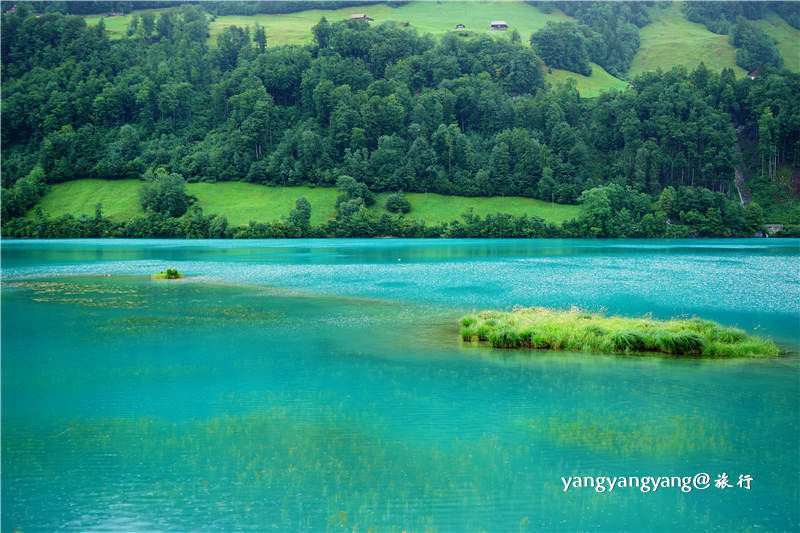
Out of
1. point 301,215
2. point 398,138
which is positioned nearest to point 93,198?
point 301,215

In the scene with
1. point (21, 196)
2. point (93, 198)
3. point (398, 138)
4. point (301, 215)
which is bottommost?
point (93, 198)

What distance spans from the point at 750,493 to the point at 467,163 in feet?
476

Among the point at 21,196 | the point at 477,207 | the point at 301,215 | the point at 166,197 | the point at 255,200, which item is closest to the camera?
the point at 301,215

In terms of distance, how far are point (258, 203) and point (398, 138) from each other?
4136 centimetres

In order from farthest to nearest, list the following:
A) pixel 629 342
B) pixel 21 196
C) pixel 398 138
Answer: pixel 398 138 < pixel 21 196 < pixel 629 342

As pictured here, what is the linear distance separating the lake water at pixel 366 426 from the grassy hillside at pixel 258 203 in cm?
9891

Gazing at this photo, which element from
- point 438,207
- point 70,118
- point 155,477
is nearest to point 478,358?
→ point 155,477

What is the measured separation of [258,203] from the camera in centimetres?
14100

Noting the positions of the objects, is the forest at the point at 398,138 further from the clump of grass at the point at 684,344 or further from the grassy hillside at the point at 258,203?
the clump of grass at the point at 684,344

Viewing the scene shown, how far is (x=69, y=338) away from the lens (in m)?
30.7

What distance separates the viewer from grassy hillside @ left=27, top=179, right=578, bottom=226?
449 feet

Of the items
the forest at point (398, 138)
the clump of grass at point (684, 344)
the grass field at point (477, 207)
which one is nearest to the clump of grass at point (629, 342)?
the clump of grass at point (684, 344)

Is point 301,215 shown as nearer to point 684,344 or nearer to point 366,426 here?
point 684,344

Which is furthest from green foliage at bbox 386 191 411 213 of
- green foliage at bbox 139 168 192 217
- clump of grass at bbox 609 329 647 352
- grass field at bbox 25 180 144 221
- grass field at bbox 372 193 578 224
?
clump of grass at bbox 609 329 647 352
